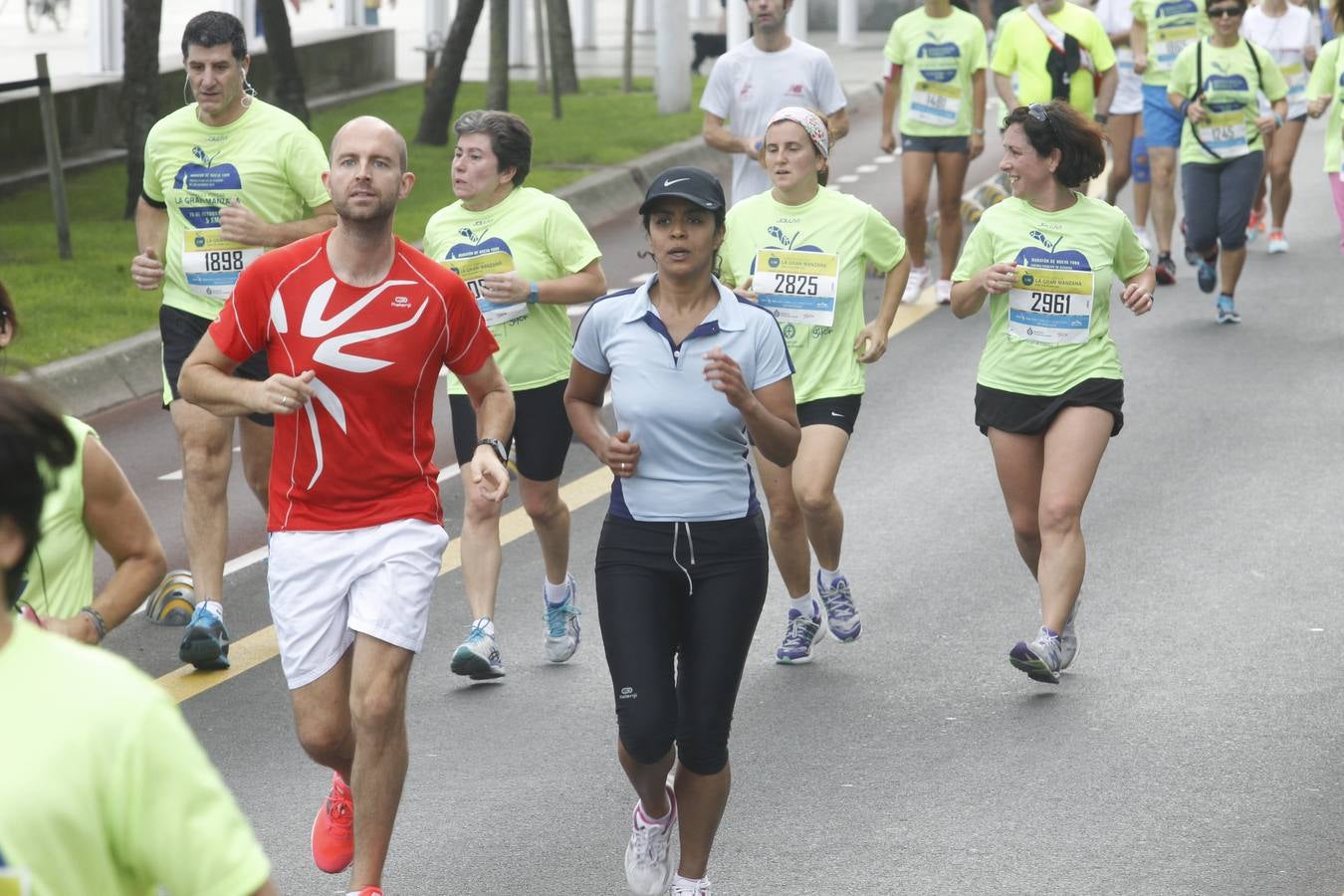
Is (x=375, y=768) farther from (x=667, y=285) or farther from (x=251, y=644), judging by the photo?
(x=251, y=644)

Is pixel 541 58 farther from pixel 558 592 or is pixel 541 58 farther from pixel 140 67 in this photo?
pixel 558 592

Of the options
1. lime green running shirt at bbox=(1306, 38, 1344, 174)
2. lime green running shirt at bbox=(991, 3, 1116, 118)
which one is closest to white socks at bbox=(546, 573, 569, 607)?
lime green running shirt at bbox=(1306, 38, 1344, 174)

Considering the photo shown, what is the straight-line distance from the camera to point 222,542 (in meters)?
8.07

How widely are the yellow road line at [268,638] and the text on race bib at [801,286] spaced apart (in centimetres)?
136

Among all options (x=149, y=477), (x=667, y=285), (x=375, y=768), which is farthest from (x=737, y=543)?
(x=149, y=477)

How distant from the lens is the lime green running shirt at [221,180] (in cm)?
824

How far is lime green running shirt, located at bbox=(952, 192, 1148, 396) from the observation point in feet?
25.1

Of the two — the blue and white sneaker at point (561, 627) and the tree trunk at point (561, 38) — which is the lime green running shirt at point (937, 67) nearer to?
the blue and white sneaker at point (561, 627)

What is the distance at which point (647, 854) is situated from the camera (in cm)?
576

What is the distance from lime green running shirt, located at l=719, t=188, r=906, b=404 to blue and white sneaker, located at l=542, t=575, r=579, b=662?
1.10 m

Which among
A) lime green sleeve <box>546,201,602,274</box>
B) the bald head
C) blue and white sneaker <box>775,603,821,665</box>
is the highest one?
the bald head

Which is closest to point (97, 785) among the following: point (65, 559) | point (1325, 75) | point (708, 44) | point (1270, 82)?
point (65, 559)

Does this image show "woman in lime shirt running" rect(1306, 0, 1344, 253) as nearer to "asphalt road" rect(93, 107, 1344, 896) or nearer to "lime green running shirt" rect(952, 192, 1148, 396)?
"asphalt road" rect(93, 107, 1344, 896)

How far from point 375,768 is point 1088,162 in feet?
11.4
